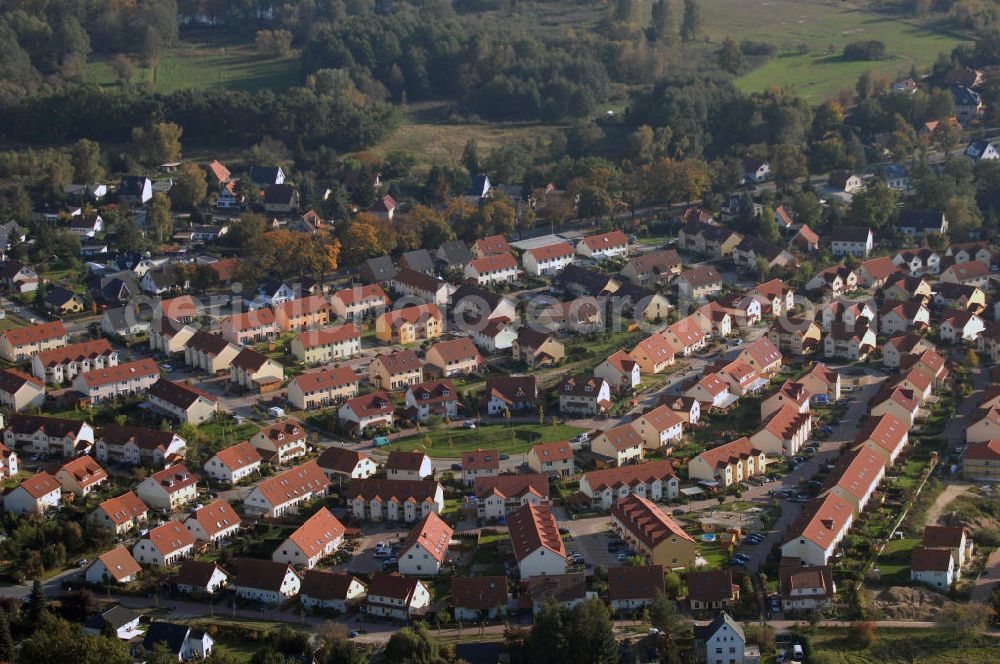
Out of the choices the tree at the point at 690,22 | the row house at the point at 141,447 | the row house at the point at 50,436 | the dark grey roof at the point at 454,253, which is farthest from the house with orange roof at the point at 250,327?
the tree at the point at 690,22

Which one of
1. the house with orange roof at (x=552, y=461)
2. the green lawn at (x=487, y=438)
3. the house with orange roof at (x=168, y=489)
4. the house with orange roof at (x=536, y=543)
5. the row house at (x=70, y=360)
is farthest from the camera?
the row house at (x=70, y=360)

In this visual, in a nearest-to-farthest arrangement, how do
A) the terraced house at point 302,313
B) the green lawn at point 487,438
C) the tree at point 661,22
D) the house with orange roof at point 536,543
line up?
the house with orange roof at point 536,543 < the green lawn at point 487,438 < the terraced house at point 302,313 < the tree at point 661,22

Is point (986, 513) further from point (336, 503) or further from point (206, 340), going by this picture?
point (206, 340)

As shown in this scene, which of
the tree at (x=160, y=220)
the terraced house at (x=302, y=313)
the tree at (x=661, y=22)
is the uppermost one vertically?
the tree at (x=661, y=22)

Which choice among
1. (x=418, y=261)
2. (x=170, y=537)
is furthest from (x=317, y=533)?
(x=418, y=261)

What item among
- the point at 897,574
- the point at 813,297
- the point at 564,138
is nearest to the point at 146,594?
the point at 897,574

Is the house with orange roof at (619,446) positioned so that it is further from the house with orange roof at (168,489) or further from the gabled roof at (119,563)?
the gabled roof at (119,563)

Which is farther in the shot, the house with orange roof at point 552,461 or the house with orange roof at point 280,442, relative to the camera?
the house with orange roof at point 280,442
